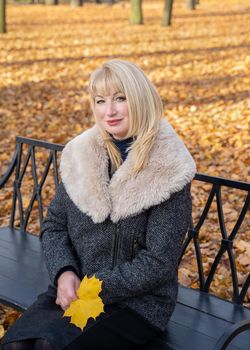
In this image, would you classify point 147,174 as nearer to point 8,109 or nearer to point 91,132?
point 91,132

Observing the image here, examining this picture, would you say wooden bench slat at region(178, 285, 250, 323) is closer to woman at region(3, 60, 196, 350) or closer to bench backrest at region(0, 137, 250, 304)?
bench backrest at region(0, 137, 250, 304)

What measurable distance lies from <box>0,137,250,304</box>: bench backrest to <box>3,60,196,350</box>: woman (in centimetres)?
64

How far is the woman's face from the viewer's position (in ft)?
8.72

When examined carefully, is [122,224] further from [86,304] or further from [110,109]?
[110,109]

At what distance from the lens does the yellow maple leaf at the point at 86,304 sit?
8.13 feet

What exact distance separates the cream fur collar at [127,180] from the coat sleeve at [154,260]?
61mm

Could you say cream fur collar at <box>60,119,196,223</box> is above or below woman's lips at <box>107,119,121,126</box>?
below

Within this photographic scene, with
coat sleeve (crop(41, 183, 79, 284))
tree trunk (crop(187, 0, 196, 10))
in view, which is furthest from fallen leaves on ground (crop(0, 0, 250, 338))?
tree trunk (crop(187, 0, 196, 10))

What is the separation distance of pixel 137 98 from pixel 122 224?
54 centimetres

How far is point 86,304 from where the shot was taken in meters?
2.55

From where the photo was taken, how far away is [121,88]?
8.61ft

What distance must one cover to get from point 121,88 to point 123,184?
16.1 inches

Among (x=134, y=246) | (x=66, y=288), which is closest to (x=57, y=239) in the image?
(x=66, y=288)

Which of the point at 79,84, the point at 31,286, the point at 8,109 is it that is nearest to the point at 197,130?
the point at 8,109
